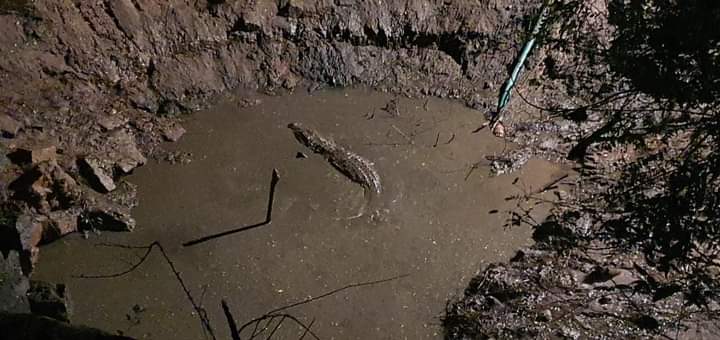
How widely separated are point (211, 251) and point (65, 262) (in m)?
0.96

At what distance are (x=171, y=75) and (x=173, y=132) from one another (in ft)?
1.89

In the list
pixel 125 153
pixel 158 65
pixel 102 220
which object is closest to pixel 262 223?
pixel 102 220

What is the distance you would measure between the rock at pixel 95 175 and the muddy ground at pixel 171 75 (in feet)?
0.03

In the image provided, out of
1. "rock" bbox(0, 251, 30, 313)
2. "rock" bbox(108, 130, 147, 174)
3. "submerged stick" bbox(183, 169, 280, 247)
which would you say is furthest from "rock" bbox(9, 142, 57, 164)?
"submerged stick" bbox(183, 169, 280, 247)

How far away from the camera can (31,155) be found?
195 inches

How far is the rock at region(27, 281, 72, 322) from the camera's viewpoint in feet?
13.9

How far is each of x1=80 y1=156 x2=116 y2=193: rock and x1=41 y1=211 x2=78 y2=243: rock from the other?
0.31 meters

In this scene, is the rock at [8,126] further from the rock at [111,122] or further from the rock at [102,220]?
the rock at [102,220]

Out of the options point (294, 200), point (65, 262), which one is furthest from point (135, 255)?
point (294, 200)

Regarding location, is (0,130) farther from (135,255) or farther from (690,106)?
(690,106)

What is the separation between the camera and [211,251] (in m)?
4.86

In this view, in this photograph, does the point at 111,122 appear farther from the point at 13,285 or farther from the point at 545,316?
the point at 545,316

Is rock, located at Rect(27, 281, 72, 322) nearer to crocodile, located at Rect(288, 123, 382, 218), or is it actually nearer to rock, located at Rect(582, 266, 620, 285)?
crocodile, located at Rect(288, 123, 382, 218)

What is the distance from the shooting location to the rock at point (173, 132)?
5512mm
